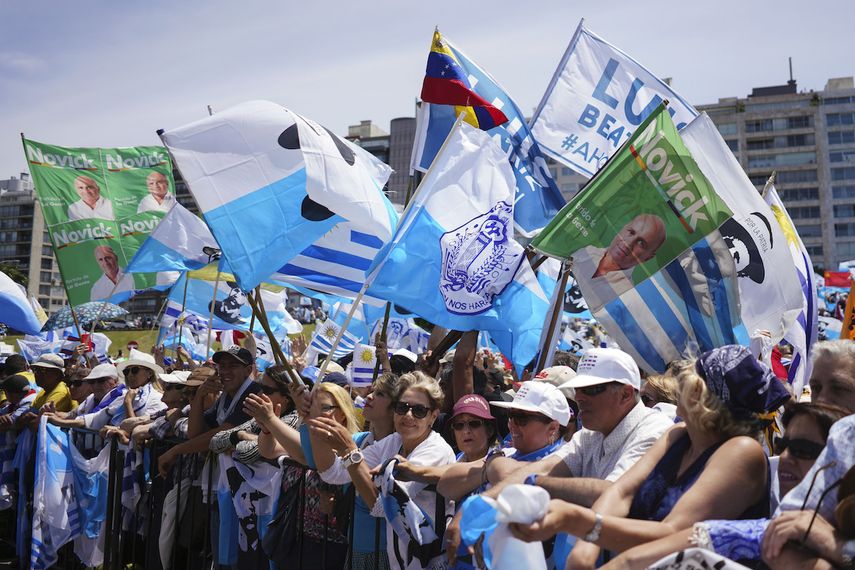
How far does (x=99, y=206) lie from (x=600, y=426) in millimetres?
11195

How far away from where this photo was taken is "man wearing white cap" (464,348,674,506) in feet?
12.1

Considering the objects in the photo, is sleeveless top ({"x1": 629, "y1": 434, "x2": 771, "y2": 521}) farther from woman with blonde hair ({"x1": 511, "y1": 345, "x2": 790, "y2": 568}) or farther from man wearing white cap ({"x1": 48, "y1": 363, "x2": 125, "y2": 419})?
man wearing white cap ({"x1": 48, "y1": 363, "x2": 125, "y2": 419})

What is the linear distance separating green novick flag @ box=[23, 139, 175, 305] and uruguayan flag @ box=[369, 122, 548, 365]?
24.7 ft

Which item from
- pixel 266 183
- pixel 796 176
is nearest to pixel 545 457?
pixel 266 183

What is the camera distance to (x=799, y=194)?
371 ft

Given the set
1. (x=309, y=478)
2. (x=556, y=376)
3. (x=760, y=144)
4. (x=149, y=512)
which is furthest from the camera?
(x=760, y=144)

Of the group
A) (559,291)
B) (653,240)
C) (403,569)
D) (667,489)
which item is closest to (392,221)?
(559,291)

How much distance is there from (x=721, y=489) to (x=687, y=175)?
317cm

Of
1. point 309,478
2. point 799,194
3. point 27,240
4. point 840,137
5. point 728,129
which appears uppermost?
point 728,129

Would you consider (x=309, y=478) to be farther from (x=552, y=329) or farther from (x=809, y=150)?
(x=809, y=150)

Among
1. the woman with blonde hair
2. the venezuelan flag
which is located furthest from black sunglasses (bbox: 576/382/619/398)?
the venezuelan flag

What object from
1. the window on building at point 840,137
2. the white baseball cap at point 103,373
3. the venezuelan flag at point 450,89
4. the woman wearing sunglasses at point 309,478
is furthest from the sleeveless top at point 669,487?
the window on building at point 840,137

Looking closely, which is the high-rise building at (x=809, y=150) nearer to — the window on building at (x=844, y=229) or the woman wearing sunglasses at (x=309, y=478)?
the window on building at (x=844, y=229)

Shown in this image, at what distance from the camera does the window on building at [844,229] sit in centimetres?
10935
